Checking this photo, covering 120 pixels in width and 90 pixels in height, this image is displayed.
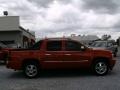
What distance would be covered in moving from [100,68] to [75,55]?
4.40 feet

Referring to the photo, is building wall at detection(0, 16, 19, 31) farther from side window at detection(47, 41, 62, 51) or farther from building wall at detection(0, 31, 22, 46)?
side window at detection(47, 41, 62, 51)

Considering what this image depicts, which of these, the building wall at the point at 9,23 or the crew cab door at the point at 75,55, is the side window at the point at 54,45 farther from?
the building wall at the point at 9,23

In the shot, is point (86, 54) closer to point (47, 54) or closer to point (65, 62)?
point (65, 62)

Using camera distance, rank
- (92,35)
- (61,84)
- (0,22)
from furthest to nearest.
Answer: (92,35)
(0,22)
(61,84)

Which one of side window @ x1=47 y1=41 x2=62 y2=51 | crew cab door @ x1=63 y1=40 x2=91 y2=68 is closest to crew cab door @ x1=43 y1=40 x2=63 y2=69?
side window @ x1=47 y1=41 x2=62 y2=51

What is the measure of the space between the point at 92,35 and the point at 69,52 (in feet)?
242

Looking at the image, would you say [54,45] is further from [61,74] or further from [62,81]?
[62,81]

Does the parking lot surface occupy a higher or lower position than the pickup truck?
lower

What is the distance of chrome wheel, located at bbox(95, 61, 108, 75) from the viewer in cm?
1234

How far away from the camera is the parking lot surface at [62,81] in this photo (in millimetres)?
9802

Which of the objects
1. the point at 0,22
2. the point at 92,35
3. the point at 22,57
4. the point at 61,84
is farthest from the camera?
the point at 92,35

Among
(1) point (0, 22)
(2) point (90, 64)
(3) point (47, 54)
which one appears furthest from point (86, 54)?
(1) point (0, 22)

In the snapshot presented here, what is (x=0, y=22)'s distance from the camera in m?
33.7

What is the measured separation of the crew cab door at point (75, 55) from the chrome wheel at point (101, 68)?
531mm
